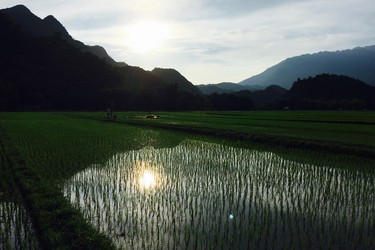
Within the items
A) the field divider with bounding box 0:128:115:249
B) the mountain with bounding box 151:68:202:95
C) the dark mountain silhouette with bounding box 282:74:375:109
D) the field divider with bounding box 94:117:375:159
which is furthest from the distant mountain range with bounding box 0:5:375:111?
the field divider with bounding box 0:128:115:249

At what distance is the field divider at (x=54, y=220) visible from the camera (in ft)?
19.3

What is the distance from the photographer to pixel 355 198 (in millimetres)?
9148

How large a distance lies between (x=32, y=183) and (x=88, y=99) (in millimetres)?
72574

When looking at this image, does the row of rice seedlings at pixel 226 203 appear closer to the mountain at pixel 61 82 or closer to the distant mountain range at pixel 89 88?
the distant mountain range at pixel 89 88

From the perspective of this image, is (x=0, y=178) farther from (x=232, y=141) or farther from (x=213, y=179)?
(x=232, y=141)

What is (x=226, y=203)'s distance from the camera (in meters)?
8.68

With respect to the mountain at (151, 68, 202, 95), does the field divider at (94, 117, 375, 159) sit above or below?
below

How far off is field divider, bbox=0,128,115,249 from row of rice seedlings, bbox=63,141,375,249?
1.35 feet

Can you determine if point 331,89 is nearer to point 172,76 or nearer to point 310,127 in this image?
point 172,76

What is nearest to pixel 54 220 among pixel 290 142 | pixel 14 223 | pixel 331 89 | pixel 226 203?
pixel 14 223

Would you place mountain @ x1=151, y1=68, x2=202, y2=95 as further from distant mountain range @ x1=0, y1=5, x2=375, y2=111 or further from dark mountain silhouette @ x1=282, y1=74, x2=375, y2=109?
dark mountain silhouette @ x1=282, y1=74, x2=375, y2=109

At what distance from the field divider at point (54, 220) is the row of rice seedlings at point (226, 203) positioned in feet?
1.35

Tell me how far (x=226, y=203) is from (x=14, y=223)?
4761 millimetres

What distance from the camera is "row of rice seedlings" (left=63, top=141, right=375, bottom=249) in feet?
21.2
